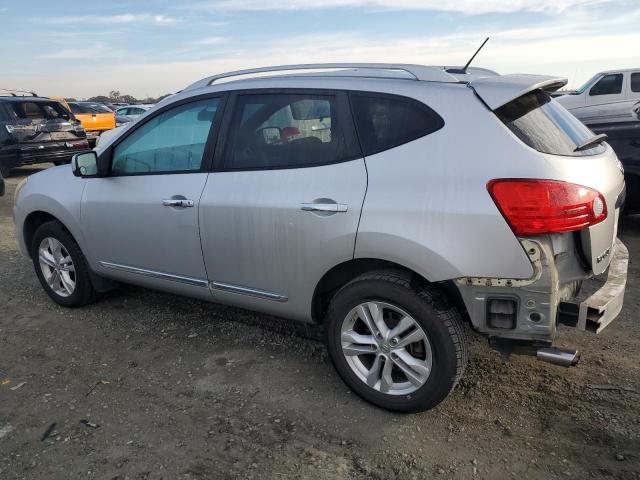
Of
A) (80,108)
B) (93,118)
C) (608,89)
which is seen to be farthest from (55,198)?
(80,108)

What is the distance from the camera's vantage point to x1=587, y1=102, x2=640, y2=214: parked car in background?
5.21 m

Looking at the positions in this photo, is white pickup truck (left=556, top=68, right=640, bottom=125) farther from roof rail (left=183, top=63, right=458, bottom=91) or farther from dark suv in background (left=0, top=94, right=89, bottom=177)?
dark suv in background (left=0, top=94, right=89, bottom=177)

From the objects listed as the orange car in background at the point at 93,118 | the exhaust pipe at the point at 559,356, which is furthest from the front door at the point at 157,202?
the orange car in background at the point at 93,118

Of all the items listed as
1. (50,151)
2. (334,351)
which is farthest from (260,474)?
(50,151)

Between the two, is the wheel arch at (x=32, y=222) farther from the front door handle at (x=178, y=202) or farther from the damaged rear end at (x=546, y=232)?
the damaged rear end at (x=546, y=232)

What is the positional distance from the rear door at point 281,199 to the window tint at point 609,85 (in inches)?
471

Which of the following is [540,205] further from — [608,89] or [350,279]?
[608,89]

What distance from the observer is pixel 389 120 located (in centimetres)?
267

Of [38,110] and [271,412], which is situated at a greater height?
[38,110]

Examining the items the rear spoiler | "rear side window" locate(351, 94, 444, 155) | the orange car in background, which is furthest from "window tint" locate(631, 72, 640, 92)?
the orange car in background

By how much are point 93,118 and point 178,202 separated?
653 inches

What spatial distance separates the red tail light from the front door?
1.78 m

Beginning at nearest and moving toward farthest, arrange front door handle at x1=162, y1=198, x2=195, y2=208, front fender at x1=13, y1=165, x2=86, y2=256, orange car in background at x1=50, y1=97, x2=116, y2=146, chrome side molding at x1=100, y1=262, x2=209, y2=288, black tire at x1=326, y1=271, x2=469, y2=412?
black tire at x1=326, y1=271, x2=469, y2=412, front door handle at x1=162, y1=198, x2=195, y2=208, chrome side molding at x1=100, y1=262, x2=209, y2=288, front fender at x1=13, y1=165, x2=86, y2=256, orange car in background at x1=50, y1=97, x2=116, y2=146

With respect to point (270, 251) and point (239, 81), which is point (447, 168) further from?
point (239, 81)
